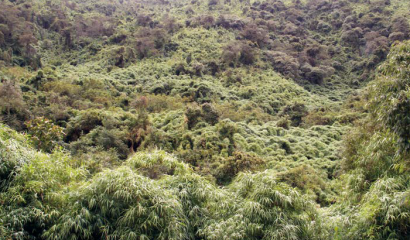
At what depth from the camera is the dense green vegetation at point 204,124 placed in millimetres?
5988

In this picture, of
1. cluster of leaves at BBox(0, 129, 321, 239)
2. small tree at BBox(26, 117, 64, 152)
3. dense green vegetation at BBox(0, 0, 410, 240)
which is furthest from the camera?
small tree at BBox(26, 117, 64, 152)

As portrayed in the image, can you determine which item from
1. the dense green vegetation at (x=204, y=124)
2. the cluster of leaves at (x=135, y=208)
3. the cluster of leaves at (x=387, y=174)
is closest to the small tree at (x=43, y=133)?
the dense green vegetation at (x=204, y=124)

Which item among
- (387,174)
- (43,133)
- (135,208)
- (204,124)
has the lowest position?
(204,124)

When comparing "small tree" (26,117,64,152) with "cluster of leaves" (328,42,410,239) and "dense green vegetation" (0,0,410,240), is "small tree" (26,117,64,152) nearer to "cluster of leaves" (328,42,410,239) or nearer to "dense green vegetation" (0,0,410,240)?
"dense green vegetation" (0,0,410,240)

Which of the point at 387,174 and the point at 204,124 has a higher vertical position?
the point at 387,174

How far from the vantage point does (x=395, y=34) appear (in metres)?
38.1

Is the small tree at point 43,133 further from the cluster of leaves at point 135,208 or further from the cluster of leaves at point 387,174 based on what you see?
the cluster of leaves at point 387,174

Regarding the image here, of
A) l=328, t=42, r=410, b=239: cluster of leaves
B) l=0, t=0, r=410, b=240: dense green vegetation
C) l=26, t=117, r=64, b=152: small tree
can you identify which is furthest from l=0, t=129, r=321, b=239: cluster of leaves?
l=26, t=117, r=64, b=152: small tree

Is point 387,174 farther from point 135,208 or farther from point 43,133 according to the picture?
point 43,133

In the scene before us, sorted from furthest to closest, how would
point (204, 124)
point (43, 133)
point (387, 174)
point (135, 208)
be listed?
point (204, 124) < point (43, 133) < point (387, 174) < point (135, 208)

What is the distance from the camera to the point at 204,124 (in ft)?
56.1

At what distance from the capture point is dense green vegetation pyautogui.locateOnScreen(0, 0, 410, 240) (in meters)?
5.99

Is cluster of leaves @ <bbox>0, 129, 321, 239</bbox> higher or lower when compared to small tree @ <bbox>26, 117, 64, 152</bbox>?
higher

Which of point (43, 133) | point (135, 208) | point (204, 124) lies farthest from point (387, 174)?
point (43, 133)
